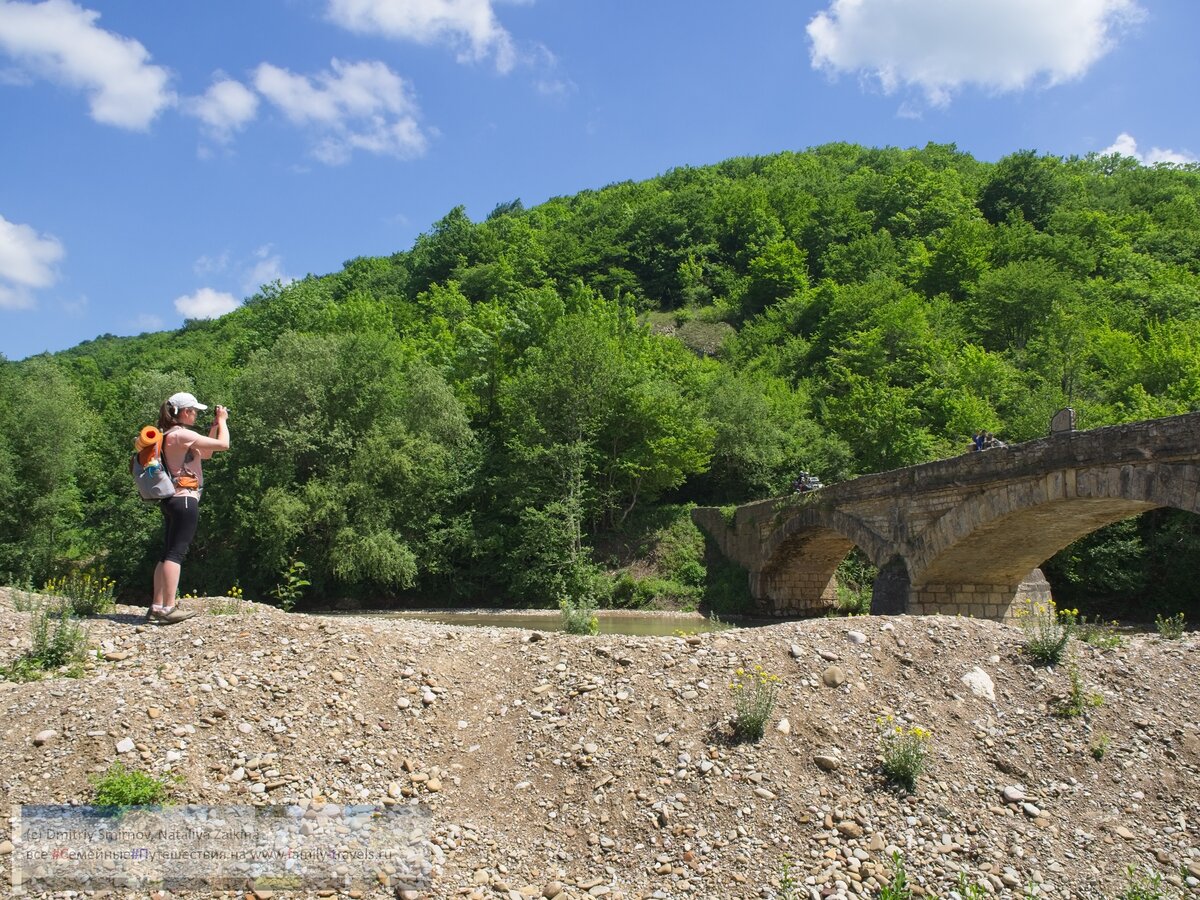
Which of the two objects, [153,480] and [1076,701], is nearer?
[1076,701]

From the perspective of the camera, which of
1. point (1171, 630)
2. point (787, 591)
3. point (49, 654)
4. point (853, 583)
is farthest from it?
point (853, 583)

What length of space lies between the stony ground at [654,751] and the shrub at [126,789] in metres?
0.11

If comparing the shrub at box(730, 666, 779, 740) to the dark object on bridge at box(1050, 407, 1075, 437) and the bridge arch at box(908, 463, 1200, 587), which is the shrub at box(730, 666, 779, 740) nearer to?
the bridge arch at box(908, 463, 1200, 587)

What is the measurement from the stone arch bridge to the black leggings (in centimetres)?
1335

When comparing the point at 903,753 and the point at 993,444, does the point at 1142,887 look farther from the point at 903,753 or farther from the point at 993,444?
the point at 993,444

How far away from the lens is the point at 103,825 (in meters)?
4.34

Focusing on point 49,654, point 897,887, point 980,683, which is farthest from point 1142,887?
point 49,654

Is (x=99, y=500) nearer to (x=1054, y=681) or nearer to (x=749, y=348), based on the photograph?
(x=1054, y=681)

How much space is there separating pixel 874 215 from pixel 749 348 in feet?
89.8

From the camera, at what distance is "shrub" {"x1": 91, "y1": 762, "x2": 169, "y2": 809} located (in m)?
4.44

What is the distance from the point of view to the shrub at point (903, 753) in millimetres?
5320

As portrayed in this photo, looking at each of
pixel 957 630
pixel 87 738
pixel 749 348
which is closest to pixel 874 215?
pixel 749 348

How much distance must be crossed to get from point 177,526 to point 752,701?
5.34 meters

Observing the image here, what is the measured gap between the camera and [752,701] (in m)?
5.96
